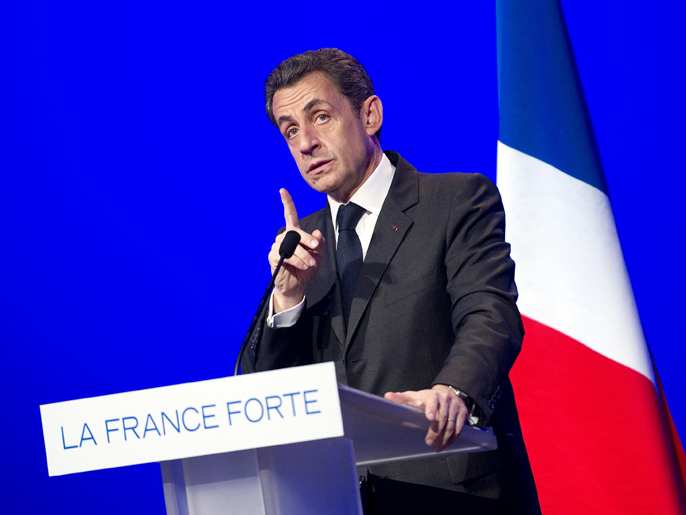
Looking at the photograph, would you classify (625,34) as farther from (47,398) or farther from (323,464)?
(47,398)

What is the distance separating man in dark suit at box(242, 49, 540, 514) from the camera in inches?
49.0

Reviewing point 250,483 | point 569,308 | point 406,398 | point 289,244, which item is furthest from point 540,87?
point 250,483

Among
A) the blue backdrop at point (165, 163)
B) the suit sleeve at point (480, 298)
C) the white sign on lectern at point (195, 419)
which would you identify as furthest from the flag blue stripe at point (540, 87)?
the white sign on lectern at point (195, 419)

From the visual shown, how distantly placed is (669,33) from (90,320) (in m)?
2.24

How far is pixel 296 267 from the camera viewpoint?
139cm

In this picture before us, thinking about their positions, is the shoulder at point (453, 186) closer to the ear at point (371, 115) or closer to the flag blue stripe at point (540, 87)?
the ear at point (371, 115)

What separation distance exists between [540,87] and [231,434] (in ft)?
6.77

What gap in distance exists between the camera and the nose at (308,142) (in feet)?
5.27

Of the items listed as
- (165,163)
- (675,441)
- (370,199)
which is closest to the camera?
(370,199)

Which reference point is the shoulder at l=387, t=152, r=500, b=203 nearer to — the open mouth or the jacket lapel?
the jacket lapel

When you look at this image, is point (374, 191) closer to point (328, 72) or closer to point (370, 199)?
point (370, 199)

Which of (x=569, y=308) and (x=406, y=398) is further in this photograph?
(x=569, y=308)

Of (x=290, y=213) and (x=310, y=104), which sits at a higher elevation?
(x=310, y=104)

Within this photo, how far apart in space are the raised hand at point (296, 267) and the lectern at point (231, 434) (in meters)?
0.54
